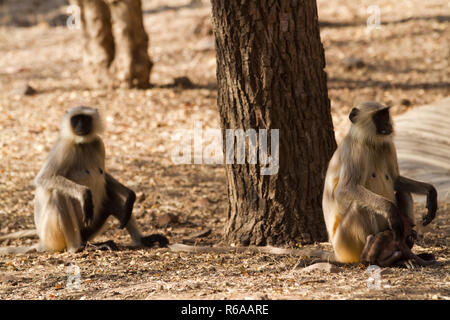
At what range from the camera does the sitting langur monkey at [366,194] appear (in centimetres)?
442

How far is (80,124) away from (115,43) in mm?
4976

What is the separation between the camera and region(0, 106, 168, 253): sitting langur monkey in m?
5.53

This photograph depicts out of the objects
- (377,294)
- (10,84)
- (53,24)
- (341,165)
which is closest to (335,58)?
(10,84)

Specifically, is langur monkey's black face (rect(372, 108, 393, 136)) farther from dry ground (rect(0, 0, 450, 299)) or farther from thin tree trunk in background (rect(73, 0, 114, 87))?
thin tree trunk in background (rect(73, 0, 114, 87))

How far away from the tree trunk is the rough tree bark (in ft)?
17.2

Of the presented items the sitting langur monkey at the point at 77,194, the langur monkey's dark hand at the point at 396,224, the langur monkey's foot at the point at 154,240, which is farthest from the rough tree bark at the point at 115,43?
the langur monkey's dark hand at the point at 396,224

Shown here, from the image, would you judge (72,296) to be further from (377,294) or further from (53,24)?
(53,24)

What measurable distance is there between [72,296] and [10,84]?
797 centimetres

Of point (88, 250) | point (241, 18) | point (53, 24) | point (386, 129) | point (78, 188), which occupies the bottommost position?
point (88, 250)

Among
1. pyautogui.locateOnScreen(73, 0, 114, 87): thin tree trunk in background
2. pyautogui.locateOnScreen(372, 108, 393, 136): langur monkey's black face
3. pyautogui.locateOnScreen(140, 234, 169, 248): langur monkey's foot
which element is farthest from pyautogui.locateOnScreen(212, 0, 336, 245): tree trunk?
pyautogui.locateOnScreen(73, 0, 114, 87): thin tree trunk in background

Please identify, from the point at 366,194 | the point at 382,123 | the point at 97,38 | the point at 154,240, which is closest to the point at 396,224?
the point at 366,194

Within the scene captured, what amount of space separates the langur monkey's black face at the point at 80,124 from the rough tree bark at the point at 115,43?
4.64 metres

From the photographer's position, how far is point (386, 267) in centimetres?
439

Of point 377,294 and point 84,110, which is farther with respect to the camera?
point 84,110
